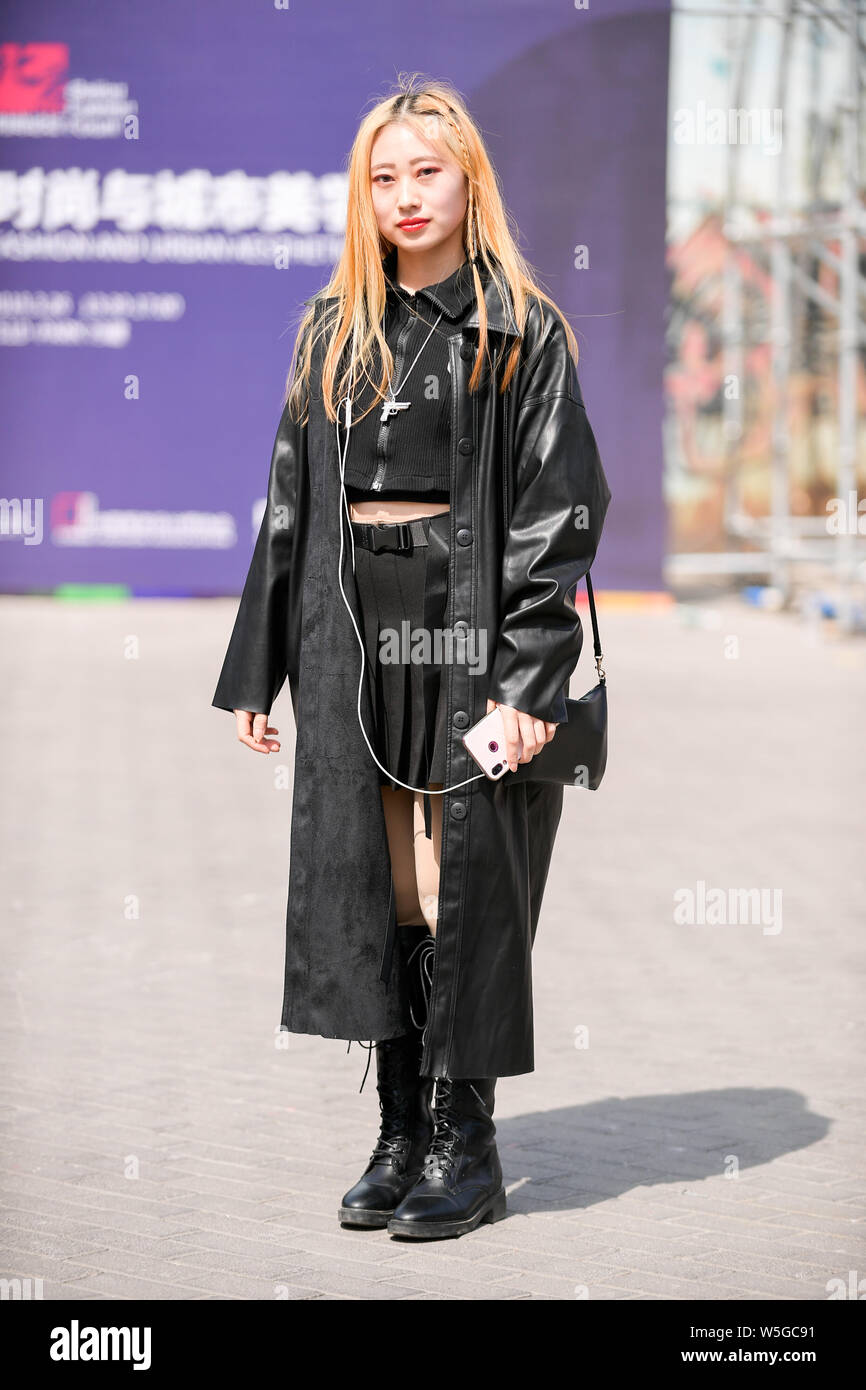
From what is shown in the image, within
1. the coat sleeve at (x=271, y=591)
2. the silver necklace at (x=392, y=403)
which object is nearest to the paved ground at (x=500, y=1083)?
the coat sleeve at (x=271, y=591)

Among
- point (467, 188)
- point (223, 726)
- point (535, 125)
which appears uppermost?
point (535, 125)

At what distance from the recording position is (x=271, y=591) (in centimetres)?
376

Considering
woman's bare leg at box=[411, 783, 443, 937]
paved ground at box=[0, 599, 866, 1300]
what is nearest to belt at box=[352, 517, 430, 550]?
woman's bare leg at box=[411, 783, 443, 937]

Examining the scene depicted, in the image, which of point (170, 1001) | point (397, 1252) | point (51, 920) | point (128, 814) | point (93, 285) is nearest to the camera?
point (397, 1252)

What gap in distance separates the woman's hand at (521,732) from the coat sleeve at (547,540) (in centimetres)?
2

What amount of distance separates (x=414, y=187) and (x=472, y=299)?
0.24 meters

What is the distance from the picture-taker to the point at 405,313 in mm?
3721

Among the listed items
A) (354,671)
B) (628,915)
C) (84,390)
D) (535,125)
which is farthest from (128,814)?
(535,125)

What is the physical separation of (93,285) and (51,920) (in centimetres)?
944

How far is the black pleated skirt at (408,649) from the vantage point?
3.60 metres

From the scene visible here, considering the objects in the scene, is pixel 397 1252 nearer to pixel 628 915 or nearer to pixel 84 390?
pixel 628 915

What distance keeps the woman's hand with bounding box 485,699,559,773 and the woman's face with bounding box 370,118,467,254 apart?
950 millimetres

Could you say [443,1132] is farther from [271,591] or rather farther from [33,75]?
[33,75]

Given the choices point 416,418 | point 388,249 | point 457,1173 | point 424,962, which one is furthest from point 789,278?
point 457,1173
